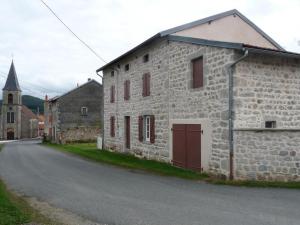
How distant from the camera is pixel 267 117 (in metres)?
11.1

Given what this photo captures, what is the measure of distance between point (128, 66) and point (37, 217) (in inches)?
542

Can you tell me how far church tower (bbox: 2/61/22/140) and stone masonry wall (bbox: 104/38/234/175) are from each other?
50.7 meters

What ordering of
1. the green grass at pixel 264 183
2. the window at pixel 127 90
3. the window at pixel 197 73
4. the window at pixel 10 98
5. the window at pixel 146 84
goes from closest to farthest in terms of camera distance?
the green grass at pixel 264 183 < the window at pixel 197 73 < the window at pixel 146 84 < the window at pixel 127 90 < the window at pixel 10 98

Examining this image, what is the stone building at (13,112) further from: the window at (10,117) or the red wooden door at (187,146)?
the red wooden door at (187,146)

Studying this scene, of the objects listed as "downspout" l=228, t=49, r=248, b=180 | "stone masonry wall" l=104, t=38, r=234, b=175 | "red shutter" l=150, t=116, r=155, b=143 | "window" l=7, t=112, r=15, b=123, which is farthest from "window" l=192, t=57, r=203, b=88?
"window" l=7, t=112, r=15, b=123

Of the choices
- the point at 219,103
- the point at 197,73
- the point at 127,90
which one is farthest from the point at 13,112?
the point at 219,103

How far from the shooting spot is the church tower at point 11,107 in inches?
2596

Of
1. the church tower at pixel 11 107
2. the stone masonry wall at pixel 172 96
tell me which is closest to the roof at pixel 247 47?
the stone masonry wall at pixel 172 96

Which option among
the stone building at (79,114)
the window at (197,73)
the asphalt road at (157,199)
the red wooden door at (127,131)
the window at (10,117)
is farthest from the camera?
the window at (10,117)

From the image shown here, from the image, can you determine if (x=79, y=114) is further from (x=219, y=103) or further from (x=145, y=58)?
(x=219, y=103)

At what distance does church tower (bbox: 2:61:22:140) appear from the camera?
216ft

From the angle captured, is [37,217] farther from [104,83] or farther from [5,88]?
[5,88]

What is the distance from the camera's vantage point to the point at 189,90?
1270 centimetres

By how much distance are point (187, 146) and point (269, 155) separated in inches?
136
